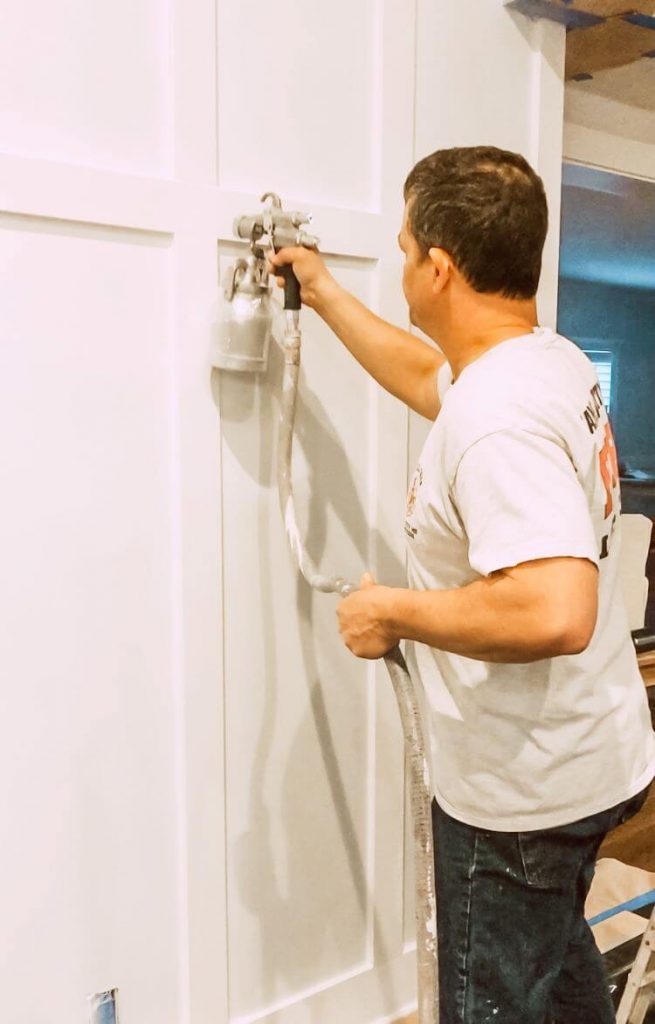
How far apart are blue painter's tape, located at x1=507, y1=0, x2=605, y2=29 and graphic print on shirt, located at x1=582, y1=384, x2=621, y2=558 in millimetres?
853

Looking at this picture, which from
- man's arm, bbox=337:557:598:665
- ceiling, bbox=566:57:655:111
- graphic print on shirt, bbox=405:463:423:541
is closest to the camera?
man's arm, bbox=337:557:598:665

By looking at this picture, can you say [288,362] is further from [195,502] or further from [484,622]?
[484,622]

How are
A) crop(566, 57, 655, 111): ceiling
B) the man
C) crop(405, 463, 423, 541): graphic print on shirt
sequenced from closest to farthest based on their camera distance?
the man, crop(405, 463, 423, 541): graphic print on shirt, crop(566, 57, 655, 111): ceiling

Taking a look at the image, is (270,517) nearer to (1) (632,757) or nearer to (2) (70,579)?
(2) (70,579)

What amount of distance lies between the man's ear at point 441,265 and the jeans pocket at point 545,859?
2.28ft

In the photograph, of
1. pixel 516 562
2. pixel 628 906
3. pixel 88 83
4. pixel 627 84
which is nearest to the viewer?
pixel 516 562

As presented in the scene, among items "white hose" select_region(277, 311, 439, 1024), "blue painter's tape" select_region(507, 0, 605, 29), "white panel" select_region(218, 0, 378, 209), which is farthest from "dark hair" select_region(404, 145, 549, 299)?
"blue painter's tape" select_region(507, 0, 605, 29)

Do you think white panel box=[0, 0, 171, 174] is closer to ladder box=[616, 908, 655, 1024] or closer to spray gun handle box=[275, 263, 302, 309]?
spray gun handle box=[275, 263, 302, 309]

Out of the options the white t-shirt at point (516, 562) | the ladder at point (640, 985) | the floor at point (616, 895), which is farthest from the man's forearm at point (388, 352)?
the floor at point (616, 895)

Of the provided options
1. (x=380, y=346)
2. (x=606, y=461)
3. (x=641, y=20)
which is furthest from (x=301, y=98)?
(x=606, y=461)

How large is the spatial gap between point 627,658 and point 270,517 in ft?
1.92

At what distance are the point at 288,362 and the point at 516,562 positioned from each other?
542 mm

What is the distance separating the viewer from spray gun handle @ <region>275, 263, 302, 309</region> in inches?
52.2

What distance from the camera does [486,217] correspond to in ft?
3.57
